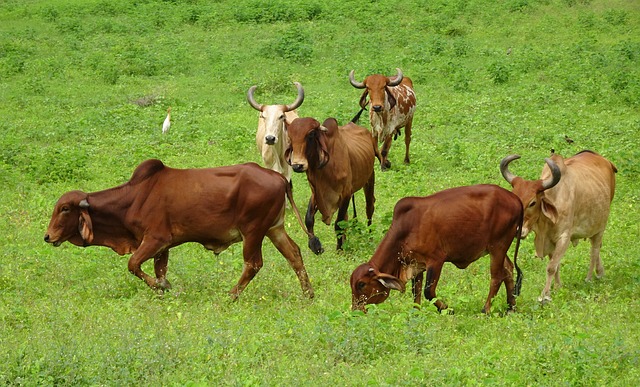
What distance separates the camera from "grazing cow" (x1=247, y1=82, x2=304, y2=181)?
1291 centimetres

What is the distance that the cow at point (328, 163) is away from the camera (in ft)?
36.7

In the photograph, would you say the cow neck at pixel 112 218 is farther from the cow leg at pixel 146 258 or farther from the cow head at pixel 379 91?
the cow head at pixel 379 91

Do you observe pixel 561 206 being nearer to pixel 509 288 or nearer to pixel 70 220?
pixel 509 288

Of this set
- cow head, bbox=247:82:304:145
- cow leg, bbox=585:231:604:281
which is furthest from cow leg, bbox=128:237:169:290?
cow leg, bbox=585:231:604:281

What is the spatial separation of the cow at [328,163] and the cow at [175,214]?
1363mm

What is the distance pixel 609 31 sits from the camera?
2531cm

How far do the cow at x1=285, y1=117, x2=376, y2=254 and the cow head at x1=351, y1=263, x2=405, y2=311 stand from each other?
2.42 metres

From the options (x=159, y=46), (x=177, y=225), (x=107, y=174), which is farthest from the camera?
(x=159, y=46)

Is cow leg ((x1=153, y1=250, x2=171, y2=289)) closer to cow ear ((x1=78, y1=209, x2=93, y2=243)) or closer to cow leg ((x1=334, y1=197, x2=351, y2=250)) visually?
cow ear ((x1=78, y1=209, x2=93, y2=243))

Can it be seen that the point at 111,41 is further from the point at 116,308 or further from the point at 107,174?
the point at 116,308

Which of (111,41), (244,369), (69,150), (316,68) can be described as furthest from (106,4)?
(244,369)

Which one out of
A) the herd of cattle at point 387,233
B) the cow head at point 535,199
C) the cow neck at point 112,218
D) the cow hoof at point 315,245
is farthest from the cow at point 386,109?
the cow neck at point 112,218

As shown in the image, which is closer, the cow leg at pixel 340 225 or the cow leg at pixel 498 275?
the cow leg at pixel 498 275

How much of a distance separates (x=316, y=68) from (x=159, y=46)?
4540 mm
